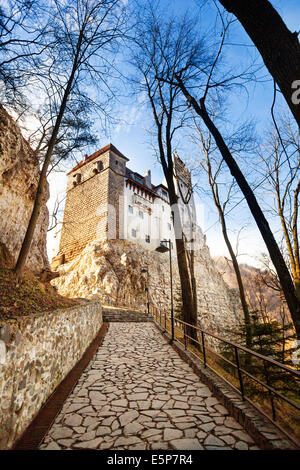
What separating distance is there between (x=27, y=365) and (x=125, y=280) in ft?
58.8

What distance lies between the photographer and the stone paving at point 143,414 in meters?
2.36

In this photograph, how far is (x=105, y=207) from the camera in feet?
76.7

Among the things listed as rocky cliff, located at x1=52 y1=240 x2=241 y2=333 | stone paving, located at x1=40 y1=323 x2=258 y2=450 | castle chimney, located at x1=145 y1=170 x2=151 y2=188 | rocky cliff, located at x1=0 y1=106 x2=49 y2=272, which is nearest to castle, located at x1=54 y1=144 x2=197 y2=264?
rocky cliff, located at x1=52 y1=240 x2=241 y2=333

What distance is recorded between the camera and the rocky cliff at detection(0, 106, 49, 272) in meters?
6.41

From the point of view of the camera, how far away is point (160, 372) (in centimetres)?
470

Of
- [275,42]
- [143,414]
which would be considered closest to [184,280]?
[143,414]

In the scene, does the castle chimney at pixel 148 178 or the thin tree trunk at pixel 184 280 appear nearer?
the thin tree trunk at pixel 184 280

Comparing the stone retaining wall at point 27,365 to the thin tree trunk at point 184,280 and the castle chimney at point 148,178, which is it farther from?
the castle chimney at point 148,178

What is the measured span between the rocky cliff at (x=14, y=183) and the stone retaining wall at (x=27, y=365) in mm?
4273

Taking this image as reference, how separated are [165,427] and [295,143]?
10.5 metres

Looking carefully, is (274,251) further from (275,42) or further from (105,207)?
(105,207)

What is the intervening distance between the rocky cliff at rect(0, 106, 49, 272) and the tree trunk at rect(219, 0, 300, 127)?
6.90m

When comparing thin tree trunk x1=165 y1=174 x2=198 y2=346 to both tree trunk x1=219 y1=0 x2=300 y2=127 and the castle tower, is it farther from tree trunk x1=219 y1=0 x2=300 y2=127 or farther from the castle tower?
the castle tower

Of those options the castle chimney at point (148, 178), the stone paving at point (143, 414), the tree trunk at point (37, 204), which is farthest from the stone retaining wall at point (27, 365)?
the castle chimney at point (148, 178)
